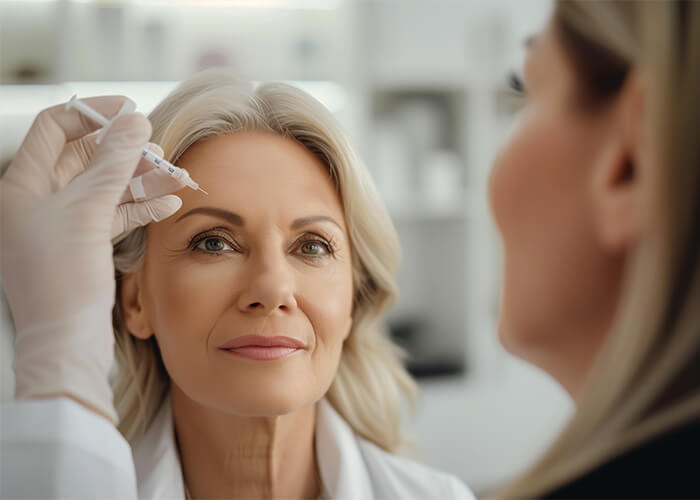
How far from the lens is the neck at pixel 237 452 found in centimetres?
77

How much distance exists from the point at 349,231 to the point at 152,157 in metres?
0.24

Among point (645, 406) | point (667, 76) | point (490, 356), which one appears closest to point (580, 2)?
Result: point (667, 76)

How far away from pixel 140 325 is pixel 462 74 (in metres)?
1.99

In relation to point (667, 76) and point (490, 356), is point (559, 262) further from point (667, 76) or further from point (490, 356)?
point (490, 356)

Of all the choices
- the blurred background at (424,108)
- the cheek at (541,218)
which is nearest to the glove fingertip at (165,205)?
the cheek at (541,218)

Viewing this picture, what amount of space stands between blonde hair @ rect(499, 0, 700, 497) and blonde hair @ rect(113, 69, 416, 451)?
0.37 metres

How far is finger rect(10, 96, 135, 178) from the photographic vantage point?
0.65 metres

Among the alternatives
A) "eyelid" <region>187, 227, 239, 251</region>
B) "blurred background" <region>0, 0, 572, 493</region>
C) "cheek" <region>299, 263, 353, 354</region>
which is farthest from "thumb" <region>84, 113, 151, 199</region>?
"blurred background" <region>0, 0, 572, 493</region>

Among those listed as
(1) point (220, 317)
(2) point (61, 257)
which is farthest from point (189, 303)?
(2) point (61, 257)

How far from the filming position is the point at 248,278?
0.70 meters

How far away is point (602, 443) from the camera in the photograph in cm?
46

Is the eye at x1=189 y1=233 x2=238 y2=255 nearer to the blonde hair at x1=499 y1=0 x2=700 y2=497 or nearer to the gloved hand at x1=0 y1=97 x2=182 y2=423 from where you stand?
the gloved hand at x1=0 y1=97 x2=182 y2=423

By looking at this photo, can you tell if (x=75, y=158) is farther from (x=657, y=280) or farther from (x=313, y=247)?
(x=657, y=280)

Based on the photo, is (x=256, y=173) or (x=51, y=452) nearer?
(x=51, y=452)
